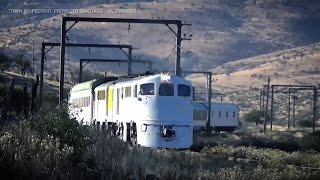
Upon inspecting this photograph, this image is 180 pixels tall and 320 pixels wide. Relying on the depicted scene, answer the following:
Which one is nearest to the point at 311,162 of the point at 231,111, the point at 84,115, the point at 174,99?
the point at 174,99

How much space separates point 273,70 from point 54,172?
13836cm

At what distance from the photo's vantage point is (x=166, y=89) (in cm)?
2661

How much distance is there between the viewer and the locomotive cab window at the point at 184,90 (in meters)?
26.8

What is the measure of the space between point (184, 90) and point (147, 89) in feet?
5.14

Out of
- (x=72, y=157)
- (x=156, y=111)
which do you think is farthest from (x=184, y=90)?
(x=72, y=157)

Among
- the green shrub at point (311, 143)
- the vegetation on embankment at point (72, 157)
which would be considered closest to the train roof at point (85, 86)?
the green shrub at point (311, 143)

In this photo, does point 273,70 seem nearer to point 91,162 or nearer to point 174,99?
point 174,99

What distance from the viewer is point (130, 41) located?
19425 cm

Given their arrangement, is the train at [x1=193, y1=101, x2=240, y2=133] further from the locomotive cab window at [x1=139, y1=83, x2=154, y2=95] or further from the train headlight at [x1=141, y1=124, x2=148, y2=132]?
the train headlight at [x1=141, y1=124, x2=148, y2=132]

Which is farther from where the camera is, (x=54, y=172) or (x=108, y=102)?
(x=108, y=102)

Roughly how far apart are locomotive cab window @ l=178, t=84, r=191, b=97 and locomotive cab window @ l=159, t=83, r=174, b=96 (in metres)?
0.39

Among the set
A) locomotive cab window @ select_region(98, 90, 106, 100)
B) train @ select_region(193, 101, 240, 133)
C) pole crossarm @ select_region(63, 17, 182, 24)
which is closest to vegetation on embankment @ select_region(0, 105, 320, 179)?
locomotive cab window @ select_region(98, 90, 106, 100)

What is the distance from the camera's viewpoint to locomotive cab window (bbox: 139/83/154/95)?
2655 centimetres

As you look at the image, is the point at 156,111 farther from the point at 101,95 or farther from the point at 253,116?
the point at 253,116
